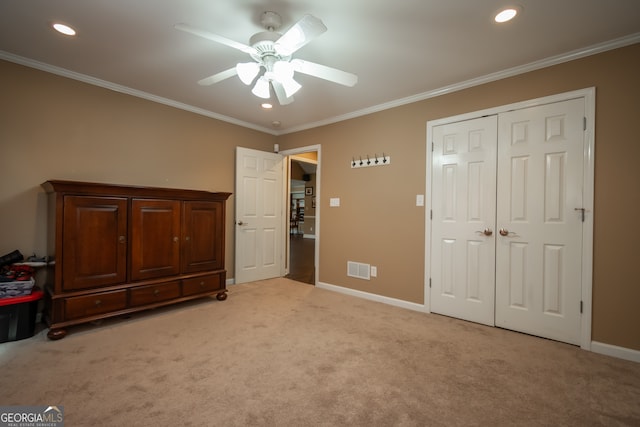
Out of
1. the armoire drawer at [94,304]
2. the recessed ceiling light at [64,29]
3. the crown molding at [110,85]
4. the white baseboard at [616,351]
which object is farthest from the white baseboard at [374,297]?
the recessed ceiling light at [64,29]

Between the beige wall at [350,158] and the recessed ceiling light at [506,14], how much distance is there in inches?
35.2

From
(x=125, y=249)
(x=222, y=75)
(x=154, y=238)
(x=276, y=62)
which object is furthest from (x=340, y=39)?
(x=125, y=249)

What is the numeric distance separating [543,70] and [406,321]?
106 inches

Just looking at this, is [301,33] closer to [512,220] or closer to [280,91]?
[280,91]

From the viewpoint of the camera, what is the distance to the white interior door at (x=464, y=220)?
110 inches

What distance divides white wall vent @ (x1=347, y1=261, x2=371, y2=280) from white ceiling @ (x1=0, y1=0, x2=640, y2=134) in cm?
217

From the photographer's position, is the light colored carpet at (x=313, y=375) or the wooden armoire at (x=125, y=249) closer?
the light colored carpet at (x=313, y=375)

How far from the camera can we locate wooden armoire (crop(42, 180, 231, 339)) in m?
2.39

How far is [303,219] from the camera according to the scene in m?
12.1

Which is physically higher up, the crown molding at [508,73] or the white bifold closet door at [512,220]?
the crown molding at [508,73]

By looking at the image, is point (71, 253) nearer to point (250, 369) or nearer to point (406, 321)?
point (250, 369)

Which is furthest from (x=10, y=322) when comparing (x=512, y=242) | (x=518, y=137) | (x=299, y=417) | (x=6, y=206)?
(x=518, y=137)

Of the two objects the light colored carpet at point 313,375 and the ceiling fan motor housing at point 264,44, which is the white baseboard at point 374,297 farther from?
the ceiling fan motor housing at point 264,44

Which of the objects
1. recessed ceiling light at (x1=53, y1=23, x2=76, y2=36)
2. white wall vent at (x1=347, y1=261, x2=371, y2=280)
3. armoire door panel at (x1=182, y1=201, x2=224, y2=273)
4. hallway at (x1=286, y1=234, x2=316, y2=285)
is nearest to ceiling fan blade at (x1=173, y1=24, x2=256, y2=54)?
recessed ceiling light at (x1=53, y1=23, x2=76, y2=36)
